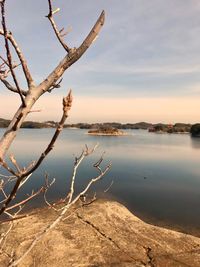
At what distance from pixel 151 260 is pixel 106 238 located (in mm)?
2433

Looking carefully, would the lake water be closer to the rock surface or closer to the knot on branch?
the rock surface

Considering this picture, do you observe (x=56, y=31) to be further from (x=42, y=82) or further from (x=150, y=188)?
(x=150, y=188)

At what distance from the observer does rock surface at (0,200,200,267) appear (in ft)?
36.8

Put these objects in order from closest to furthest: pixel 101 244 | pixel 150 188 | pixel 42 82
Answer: pixel 42 82 < pixel 101 244 < pixel 150 188

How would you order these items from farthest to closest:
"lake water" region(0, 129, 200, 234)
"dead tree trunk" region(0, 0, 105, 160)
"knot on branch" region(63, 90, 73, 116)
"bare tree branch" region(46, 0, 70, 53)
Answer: "lake water" region(0, 129, 200, 234), "bare tree branch" region(46, 0, 70, 53), "dead tree trunk" region(0, 0, 105, 160), "knot on branch" region(63, 90, 73, 116)

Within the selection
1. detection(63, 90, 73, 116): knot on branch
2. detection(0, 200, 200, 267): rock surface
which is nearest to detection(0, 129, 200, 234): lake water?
→ detection(0, 200, 200, 267): rock surface

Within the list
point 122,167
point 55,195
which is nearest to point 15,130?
point 55,195

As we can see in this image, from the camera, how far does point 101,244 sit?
1262 centimetres

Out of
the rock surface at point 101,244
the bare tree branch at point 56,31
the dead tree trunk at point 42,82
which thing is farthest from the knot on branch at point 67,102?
the rock surface at point 101,244

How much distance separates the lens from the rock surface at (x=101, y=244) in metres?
11.2

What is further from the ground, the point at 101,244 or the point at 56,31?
the point at 56,31

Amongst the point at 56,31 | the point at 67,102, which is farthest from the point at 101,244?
the point at 67,102

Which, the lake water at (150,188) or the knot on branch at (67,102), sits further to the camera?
the lake water at (150,188)

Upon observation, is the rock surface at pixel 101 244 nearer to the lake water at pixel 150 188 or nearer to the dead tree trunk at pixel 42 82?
the lake water at pixel 150 188
